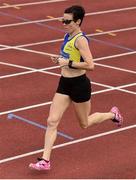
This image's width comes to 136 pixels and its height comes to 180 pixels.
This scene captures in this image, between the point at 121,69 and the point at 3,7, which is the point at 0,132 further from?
the point at 3,7

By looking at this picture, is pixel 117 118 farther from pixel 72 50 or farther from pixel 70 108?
pixel 72 50

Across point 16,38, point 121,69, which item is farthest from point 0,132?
point 16,38

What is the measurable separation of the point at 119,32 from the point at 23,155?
8528mm

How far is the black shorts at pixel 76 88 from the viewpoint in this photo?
8.11 meters

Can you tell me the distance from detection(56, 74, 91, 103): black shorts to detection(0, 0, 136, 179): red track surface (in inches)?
39.4

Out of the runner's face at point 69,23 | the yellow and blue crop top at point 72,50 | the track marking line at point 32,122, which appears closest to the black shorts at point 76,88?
the yellow and blue crop top at point 72,50

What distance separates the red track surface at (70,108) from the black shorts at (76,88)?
1.00 meters

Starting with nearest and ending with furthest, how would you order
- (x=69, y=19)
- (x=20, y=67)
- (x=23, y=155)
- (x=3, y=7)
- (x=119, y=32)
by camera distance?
(x=69, y=19), (x=23, y=155), (x=20, y=67), (x=119, y=32), (x=3, y=7)

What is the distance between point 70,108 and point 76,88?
8.75ft

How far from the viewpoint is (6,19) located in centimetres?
1716

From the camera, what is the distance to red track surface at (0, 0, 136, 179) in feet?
27.2

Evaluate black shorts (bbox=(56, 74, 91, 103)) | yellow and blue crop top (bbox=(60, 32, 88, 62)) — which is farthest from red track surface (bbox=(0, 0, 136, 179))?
yellow and blue crop top (bbox=(60, 32, 88, 62))

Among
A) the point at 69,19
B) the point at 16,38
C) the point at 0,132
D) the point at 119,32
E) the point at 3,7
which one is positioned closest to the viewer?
the point at 69,19

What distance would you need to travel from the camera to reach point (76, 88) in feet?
26.6
